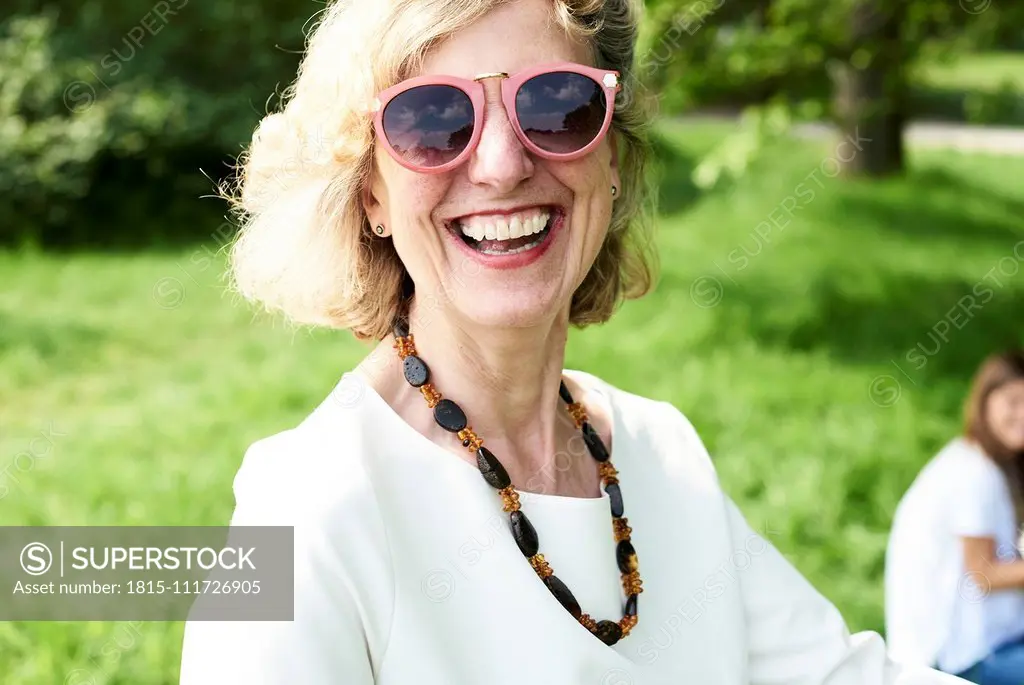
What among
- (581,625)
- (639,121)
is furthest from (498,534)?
(639,121)

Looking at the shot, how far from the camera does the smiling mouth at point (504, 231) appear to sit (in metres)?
1.66

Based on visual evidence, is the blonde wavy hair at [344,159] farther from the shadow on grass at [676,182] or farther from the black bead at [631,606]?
the shadow on grass at [676,182]

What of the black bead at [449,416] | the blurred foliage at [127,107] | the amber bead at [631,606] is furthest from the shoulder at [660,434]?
the blurred foliage at [127,107]

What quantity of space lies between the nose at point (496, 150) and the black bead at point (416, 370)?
1.08ft

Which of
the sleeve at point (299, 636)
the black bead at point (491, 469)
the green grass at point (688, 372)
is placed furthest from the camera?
the green grass at point (688, 372)

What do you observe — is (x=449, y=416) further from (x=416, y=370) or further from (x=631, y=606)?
(x=631, y=606)

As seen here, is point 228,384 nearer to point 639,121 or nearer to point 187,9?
point 639,121

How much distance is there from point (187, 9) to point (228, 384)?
5953 millimetres

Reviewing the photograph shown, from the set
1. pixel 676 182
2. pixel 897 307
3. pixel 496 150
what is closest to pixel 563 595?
pixel 496 150

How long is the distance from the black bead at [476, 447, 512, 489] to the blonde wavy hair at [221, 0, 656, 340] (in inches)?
13.8

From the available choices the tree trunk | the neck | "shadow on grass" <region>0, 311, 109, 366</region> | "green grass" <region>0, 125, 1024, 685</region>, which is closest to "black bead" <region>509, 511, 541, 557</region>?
the neck

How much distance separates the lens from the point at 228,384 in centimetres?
607

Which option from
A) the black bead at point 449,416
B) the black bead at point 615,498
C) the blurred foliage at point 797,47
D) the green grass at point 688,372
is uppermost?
the blurred foliage at point 797,47

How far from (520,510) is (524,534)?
0.15 feet
